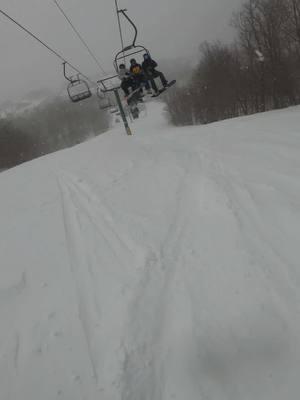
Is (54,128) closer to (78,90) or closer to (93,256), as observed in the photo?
(78,90)

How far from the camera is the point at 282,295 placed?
10.0ft

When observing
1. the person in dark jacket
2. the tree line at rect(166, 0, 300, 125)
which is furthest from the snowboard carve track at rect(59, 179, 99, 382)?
the tree line at rect(166, 0, 300, 125)

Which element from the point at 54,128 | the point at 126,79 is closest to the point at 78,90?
the point at 126,79

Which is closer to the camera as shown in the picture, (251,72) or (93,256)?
(93,256)

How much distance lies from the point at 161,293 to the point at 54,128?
7212 cm

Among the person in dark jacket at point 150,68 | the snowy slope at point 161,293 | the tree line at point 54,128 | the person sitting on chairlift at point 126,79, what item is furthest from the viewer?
the tree line at point 54,128

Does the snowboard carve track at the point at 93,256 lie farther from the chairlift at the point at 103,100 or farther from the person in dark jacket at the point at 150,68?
the chairlift at the point at 103,100

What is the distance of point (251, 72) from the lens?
80.9 feet

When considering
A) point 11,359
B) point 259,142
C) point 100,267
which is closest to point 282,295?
point 100,267

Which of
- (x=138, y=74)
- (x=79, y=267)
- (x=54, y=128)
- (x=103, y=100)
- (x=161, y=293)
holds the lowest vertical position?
(x=161, y=293)

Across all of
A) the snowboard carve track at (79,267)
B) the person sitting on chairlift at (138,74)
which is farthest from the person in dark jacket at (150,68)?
the snowboard carve track at (79,267)

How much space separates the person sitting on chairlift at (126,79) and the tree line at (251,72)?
16.4 meters

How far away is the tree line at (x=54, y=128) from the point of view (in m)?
47.4

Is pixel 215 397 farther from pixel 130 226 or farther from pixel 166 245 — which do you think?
pixel 130 226
